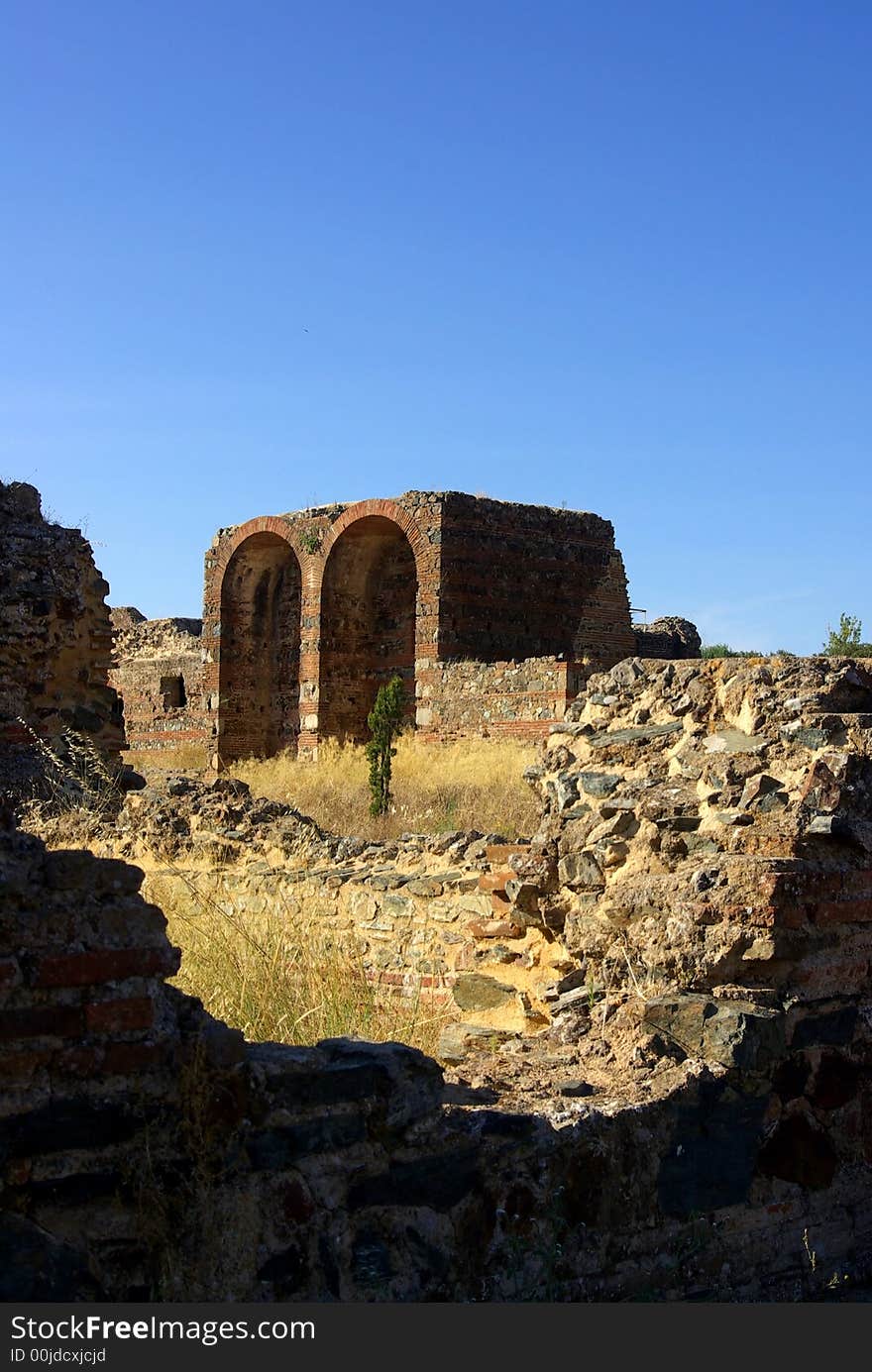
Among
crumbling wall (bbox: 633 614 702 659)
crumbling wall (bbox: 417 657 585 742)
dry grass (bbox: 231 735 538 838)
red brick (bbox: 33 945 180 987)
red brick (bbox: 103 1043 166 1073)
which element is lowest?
dry grass (bbox: 231 735 538 838)

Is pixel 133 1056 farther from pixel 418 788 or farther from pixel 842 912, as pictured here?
pixel 418 788

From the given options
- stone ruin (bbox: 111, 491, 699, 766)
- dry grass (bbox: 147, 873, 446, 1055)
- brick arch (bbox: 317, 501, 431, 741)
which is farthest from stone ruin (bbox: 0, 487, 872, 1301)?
brick arch (bbox: 317, 501, 431, 741)

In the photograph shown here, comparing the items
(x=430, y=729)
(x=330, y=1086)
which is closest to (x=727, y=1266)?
(x=330, y=1086)

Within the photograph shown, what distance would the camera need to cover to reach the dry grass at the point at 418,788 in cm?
1231

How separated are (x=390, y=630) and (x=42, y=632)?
39.7 feet

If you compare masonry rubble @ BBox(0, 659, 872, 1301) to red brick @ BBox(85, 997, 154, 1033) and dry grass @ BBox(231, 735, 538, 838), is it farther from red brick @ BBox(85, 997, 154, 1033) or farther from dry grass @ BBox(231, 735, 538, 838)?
dry grass @ BBox(231, 735, 538, 838)

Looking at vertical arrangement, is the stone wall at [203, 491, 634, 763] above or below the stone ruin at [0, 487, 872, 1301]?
above

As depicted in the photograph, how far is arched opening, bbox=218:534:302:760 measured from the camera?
73.6ft

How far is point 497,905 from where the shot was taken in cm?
593

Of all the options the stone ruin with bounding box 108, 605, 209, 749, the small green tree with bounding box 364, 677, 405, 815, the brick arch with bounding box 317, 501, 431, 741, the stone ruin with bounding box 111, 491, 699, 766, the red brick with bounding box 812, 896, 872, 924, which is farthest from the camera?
the stone ruin with bounding box 108, 605, 209, 749

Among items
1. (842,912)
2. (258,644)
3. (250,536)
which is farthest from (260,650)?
(842,912)

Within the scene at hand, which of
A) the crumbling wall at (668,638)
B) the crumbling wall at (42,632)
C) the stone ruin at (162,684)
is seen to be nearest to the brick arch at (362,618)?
the stone ruin at (162,684)

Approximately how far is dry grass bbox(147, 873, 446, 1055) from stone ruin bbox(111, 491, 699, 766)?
11.4 meters

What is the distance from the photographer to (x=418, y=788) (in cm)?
1459
